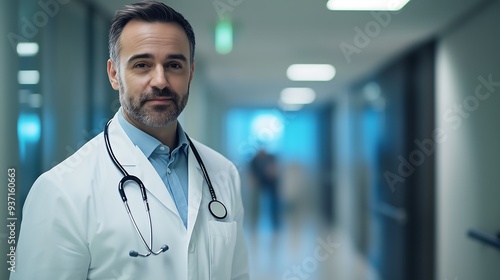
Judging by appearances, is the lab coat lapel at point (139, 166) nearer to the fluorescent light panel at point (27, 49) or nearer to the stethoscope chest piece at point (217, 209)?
the stethoscope chest piece at point (217, 209)

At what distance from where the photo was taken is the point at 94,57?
1.83 metres

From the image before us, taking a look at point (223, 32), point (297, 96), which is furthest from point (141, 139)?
point (297, 96)

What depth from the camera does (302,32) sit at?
2.44 m

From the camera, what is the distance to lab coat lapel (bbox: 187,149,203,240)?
0.99 m

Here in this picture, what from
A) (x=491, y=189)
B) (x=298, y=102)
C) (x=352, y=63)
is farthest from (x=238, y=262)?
(x=298, y=102)

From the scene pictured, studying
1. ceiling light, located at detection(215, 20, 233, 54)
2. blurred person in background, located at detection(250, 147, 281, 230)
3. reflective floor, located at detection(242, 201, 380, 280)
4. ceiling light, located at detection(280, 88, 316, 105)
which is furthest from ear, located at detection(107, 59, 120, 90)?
blurred person in background, located at detection(250, 147, 281, 230)

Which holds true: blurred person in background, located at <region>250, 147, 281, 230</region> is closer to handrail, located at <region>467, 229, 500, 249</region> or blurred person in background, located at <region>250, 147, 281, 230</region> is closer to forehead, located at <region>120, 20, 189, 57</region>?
handrail, located at <region>467, 229, 500, 249</region>

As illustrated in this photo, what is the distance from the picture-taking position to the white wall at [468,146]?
1.90 m

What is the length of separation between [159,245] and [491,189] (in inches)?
62.5

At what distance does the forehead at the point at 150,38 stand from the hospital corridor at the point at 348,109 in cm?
4

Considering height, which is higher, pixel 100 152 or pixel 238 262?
pixel 100 152

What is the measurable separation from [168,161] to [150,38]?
30cm

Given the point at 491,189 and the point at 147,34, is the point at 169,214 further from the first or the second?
the point at 491,189

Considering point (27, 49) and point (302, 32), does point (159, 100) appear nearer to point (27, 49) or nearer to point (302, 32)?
point (27, 49)
